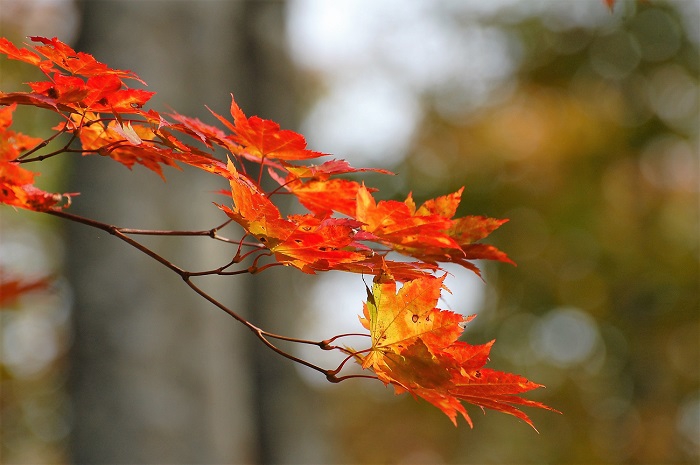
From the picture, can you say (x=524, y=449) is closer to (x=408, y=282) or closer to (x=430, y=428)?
(x=430, y=428)

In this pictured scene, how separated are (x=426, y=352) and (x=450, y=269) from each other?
4.59 metres

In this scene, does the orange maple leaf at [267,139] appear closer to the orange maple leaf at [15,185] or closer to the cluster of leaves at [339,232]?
the cluster of leaves at [339,232]

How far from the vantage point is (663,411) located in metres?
6.42

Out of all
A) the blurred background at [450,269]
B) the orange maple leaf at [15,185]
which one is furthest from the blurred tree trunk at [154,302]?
the orange maple leaf at [15,185]

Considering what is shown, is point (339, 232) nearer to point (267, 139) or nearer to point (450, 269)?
point (267, 139)

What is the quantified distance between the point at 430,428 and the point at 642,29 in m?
5.83

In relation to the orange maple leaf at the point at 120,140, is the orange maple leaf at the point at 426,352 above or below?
below

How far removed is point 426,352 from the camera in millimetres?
567

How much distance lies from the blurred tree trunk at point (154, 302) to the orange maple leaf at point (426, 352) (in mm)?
2098

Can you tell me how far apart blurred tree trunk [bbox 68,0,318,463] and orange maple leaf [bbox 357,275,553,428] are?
82.6 inches

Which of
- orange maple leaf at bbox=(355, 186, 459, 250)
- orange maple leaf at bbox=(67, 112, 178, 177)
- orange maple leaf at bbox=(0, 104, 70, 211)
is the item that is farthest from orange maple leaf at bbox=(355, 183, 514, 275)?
orange maple leaf at bbox=(0, 104, 70, 211)

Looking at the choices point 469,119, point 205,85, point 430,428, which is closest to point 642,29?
point 469,119

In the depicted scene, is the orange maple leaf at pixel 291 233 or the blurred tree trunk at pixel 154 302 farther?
the blurred tree trunk at pixel 154 302

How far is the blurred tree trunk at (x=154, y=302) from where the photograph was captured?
2518 millimetres
